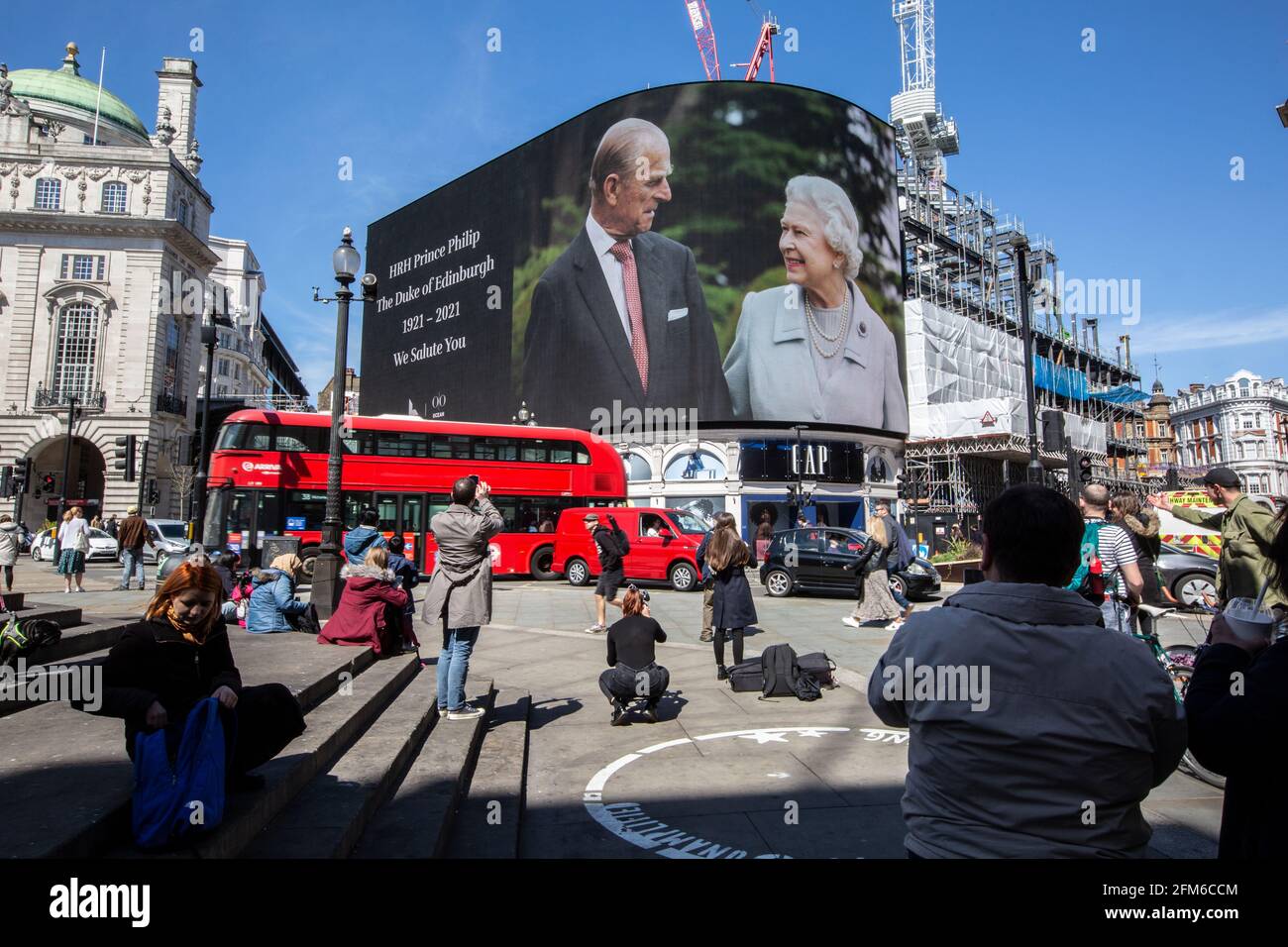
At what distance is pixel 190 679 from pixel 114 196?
166 ft

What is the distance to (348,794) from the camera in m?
3.71

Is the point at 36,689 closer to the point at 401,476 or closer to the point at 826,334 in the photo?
the point at 401,476

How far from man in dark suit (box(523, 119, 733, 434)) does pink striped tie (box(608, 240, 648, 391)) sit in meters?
0.05

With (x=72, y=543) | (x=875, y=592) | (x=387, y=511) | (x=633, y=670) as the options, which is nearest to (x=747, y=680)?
(x=633, y=670)

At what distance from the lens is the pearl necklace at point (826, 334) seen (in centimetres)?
3538

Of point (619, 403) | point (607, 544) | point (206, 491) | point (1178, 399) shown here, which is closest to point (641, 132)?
point (619, 403)

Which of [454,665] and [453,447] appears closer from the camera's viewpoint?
[454,665]

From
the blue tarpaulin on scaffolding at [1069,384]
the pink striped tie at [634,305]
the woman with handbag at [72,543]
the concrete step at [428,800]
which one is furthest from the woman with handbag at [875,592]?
the blue tarpaulin on scaffolding at [1069,384]

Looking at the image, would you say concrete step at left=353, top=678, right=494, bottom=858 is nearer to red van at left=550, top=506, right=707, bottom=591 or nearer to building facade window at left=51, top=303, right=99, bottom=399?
red van at left=550, top=506, right=707, bottom=591

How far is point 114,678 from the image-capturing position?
2.88 metres

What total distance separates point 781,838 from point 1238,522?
4.35 metres

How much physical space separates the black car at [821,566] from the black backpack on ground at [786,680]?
8.66 metres

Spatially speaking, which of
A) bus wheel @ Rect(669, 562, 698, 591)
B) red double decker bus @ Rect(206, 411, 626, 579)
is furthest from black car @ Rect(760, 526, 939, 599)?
red double decker bus @ Rect(206, 411, 626, 579)
